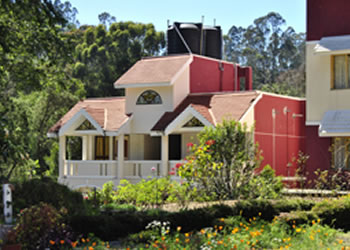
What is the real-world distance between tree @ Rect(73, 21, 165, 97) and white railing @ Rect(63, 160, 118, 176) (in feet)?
67.5

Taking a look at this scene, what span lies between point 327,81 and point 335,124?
1895mm

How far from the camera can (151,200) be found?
20.2 m

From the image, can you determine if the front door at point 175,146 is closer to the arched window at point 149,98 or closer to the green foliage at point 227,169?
the arched window at point 149,98

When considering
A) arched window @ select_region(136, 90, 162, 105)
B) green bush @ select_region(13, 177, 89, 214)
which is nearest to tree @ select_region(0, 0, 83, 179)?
green bush @ select_region(13, 177, 89, 214)

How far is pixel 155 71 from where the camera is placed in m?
31.4

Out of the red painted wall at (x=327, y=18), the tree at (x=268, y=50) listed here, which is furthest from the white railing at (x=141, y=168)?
the tree at (x=268, y=50)

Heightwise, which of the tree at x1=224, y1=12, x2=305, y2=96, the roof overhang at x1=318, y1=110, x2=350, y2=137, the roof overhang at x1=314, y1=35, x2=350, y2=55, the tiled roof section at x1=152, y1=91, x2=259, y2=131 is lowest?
the roof overhang at x1=318, y1=110, x2=350, y2=137

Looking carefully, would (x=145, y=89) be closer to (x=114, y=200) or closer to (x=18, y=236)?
(x=114, y=200)

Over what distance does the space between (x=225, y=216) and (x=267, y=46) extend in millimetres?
66349

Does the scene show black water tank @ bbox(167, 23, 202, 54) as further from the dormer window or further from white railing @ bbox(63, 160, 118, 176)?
the dormer window

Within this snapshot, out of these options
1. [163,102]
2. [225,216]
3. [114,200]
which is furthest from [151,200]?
[163,102]

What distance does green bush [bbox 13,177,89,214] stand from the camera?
1480 cm

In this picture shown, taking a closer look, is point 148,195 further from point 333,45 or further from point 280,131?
point 280,131

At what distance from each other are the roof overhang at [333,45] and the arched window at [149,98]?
9758 mm
